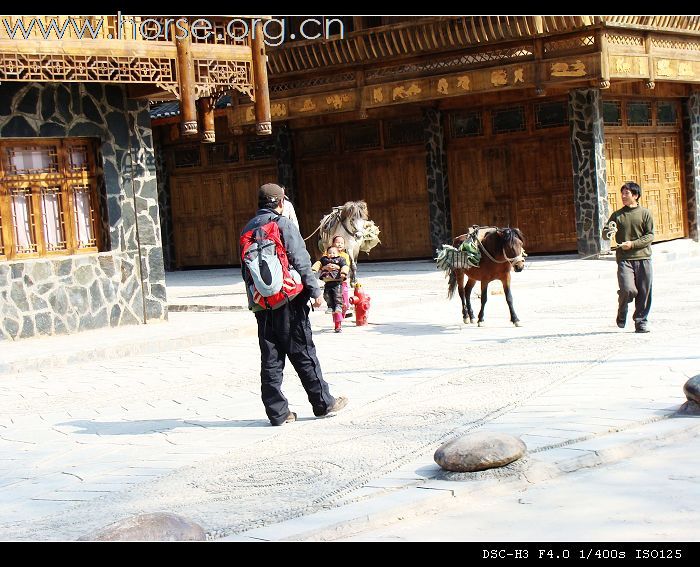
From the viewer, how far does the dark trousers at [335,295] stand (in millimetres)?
15492

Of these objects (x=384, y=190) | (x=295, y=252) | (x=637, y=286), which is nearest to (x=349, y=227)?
(x=637, y=286)

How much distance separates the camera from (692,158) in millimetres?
26750

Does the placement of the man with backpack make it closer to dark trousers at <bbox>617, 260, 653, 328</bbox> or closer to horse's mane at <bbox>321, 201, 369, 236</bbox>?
dark trousers at <bbox>617, 260, 653, 328</bbox>

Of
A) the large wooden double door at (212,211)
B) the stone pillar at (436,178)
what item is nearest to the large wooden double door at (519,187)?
the stone pillar at (436,178)

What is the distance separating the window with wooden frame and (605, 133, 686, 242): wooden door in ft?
39.0

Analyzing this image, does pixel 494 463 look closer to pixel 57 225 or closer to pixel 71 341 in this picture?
pixel 71 341

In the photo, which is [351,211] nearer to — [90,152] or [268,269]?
[90,152]

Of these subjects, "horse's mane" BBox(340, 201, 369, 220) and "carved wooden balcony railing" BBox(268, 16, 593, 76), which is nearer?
"horse's mane" BBox(340, 201, 369, 220)

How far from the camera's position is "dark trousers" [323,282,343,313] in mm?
15492

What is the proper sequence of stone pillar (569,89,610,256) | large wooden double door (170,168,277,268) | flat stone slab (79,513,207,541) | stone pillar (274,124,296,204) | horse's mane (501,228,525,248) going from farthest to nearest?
large wooden double door (170,168,277,268) < stone pillar (274,124,296,204) < stone pillar (569,89,610,256) < horse's mane (501,228,525,248) < flat stone slab (79,513,207,541)

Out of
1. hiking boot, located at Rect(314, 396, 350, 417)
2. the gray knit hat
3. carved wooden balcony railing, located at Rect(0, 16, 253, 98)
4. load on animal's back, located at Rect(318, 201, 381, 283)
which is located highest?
carved wooden balcony railing, located at Rect(0, 16, 253, 98)

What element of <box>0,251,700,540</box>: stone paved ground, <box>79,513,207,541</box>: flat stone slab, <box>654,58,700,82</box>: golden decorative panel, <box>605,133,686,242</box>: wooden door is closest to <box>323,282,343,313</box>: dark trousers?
<box>0,251,700,540</box>: stone paved ground

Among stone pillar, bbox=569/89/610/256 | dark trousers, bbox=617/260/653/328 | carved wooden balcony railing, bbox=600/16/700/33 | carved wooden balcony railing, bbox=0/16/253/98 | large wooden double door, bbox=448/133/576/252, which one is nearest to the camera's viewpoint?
dark trousers, bbox=617/260/653/328

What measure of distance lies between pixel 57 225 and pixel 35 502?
33.2 feet
